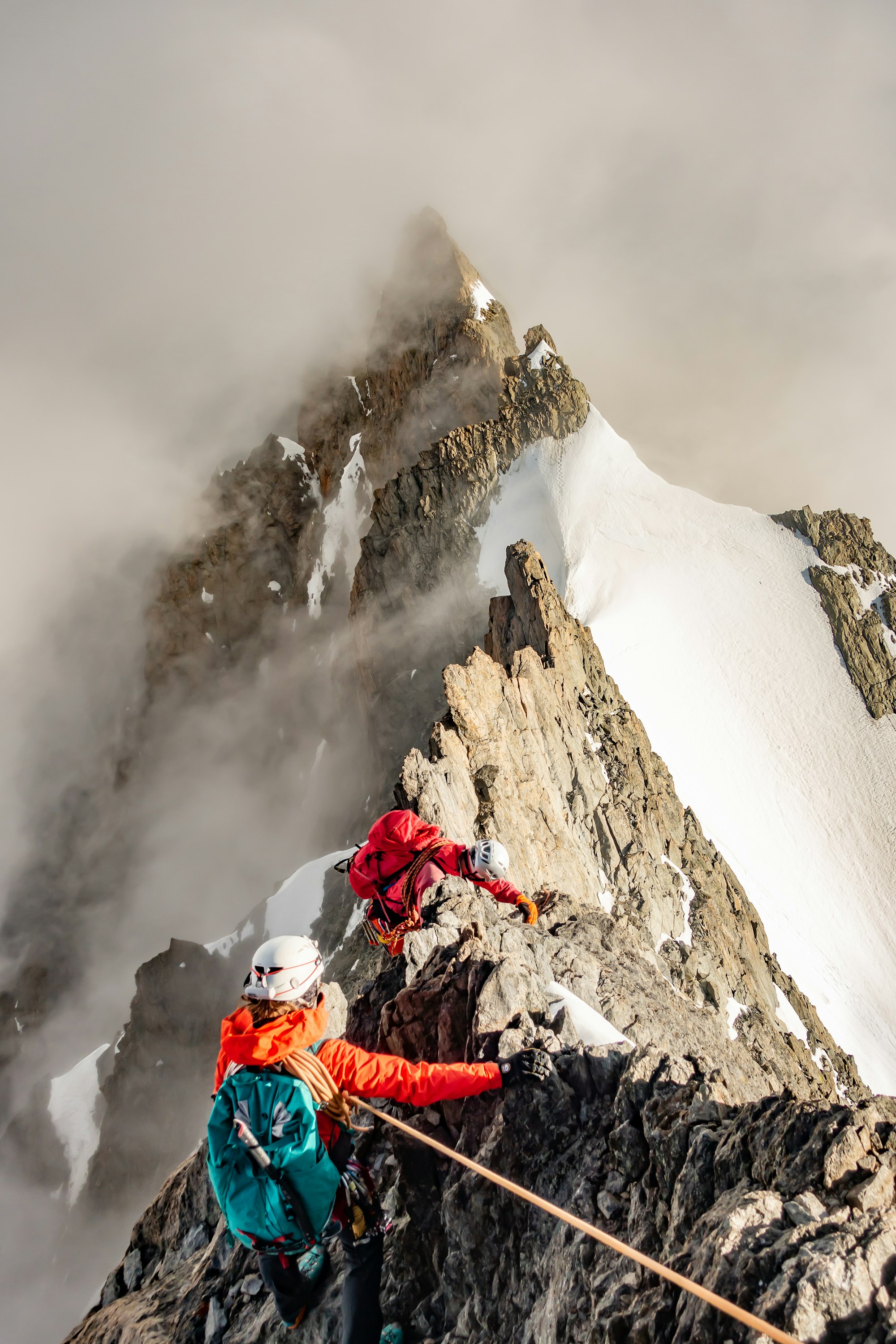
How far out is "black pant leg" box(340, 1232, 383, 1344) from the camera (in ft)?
14.8

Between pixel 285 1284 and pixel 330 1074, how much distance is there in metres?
1.74

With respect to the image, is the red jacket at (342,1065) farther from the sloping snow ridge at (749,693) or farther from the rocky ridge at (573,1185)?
the sloping snow ridge at (749,693)

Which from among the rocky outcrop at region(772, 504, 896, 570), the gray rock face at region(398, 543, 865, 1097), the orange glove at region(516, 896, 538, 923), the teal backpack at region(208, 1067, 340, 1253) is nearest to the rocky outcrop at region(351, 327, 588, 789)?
the gray rock face at region(398, 543, 865, 1097)

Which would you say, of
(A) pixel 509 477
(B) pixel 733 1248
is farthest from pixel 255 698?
(B) pixel 733 1248

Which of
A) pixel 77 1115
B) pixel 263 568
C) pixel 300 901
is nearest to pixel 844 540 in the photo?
pixel 300 901

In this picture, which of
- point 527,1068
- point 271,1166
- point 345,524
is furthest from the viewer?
point 345,524

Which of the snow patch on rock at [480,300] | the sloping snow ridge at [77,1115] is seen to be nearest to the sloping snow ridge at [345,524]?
the snow patch on rock at [480,300]

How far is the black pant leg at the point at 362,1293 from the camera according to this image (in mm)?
4500

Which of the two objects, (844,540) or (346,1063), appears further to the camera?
(844,540)

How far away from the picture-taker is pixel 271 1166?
12.6 ft

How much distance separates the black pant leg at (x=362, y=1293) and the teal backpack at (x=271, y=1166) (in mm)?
844

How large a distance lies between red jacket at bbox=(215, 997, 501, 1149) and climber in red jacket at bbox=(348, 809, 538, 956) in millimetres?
3291

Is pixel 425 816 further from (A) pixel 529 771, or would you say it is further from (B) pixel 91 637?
(B) pixel 91 637

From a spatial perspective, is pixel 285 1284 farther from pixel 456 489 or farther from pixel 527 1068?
pixel 456 489
